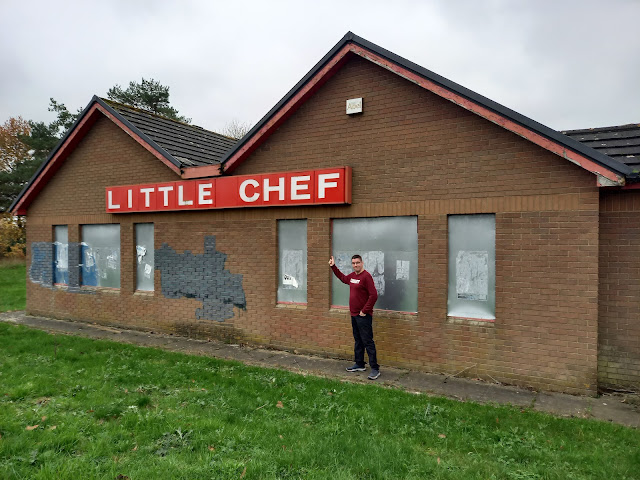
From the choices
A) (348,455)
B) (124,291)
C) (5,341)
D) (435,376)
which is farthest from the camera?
(124,291)

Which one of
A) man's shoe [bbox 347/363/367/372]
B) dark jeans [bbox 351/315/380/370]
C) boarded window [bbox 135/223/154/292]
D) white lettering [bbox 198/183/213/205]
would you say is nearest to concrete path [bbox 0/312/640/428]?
man's shoe [bbox 347/363/367/372]

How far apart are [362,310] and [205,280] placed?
417 cm

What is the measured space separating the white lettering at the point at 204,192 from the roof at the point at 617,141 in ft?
22.9

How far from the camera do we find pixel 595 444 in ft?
15.0

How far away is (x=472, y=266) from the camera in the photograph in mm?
7117

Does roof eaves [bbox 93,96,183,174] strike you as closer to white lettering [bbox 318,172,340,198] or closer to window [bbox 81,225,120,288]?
window [bbox 81,225,120,288]

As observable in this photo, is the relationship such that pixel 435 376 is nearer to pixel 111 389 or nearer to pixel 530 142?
pixel 530 142

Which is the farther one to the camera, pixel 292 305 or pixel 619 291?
pixel 292 305

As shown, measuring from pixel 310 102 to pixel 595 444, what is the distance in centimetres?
679

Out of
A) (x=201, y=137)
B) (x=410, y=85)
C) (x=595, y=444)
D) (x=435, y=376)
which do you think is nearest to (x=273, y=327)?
(x=435, y=376)

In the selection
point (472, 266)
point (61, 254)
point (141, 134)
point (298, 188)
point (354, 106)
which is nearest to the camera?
point (472, 266)

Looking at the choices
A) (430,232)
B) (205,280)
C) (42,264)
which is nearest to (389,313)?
(430,232)

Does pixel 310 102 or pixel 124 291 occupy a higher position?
pixel 310 102

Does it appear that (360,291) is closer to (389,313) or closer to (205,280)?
(389,313)
